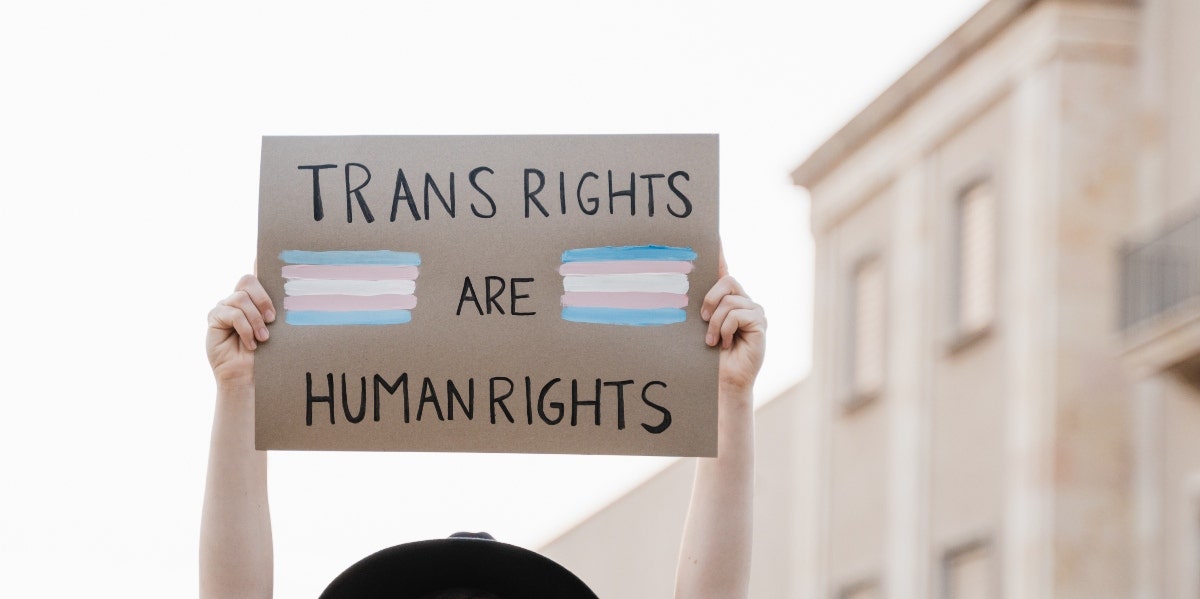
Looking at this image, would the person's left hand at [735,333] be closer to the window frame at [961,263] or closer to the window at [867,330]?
the window frame at [961,263]

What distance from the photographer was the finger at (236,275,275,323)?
363 centimetres

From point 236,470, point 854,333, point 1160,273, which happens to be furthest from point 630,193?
point 854,333

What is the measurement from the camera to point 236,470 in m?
3.55

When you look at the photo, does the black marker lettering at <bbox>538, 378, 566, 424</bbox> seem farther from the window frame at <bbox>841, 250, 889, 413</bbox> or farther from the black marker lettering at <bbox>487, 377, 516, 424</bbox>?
the window frame at <bbox>841, 250, 889, 413</bbox>

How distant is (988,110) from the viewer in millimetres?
20469

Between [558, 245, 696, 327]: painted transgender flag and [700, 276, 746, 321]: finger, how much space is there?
0.04 metres

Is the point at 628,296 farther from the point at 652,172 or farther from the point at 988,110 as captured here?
the point at 988,110

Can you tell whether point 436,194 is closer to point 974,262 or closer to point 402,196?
point 402,196

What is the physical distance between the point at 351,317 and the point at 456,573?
0.55 metres

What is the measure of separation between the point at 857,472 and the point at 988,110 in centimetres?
503

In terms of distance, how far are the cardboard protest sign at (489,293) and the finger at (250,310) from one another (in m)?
0.03

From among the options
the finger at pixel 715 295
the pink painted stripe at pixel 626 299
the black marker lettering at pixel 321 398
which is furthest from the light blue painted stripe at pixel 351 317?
the finger at pixel 715 295

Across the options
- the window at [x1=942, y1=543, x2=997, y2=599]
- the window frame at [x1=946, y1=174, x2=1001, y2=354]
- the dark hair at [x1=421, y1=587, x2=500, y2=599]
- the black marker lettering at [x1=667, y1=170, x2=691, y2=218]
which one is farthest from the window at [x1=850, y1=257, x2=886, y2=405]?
the dark hair at [x1=421, y1=587, x2=500, y2=599]

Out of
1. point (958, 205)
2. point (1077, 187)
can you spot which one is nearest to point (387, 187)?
point (1077, 187)
